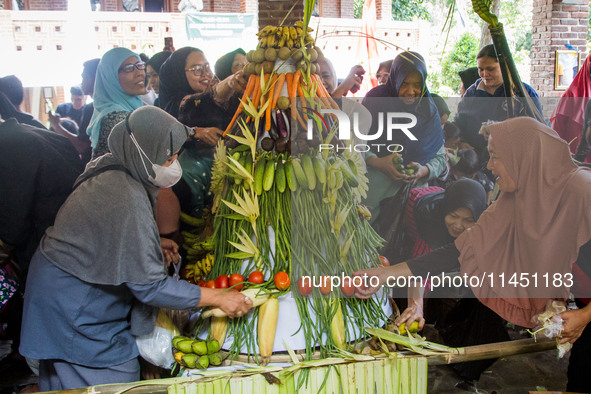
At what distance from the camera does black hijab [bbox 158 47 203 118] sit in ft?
10.6

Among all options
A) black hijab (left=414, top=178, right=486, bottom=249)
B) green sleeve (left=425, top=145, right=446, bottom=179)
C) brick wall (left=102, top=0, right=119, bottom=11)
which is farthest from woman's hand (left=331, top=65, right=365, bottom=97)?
brick wall (left=102, top=0, right=119, bottom=11)

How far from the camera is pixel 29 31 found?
19.5 ft

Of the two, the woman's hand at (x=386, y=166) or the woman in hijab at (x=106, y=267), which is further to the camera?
the woman's hand at (x=386, y=166)

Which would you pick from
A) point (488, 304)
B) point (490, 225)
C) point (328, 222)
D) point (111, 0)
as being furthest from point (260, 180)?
point (111, 0)

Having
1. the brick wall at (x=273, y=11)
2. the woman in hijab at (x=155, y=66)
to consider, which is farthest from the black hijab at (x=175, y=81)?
the brick wall at (x=273, y=11)

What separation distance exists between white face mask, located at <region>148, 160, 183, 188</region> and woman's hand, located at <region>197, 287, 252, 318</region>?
0.44m

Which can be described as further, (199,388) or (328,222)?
(328,222)

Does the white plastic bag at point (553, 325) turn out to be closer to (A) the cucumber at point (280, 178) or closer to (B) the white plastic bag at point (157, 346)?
(A) the cucumber at point (280, 178)

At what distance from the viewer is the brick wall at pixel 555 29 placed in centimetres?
410

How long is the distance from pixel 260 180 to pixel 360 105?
0.84 metres

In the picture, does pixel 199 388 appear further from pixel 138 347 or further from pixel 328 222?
pixel 328 222

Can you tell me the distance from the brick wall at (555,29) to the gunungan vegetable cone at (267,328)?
3006 millimetres

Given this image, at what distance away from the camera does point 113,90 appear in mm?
3004

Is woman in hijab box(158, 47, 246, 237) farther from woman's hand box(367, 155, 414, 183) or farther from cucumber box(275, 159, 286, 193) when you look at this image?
cucumber box(275, 159, 286, 193)
